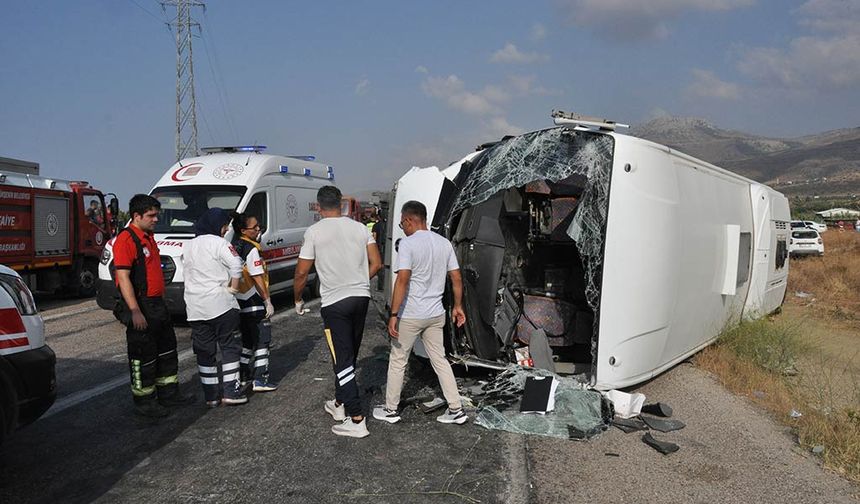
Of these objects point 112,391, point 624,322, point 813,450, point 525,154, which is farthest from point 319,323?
point 813,450

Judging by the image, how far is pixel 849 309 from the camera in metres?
13.0

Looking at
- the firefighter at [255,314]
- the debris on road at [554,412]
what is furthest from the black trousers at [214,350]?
the debris on road at [554,412]

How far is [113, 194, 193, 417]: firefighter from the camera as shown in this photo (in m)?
4.93

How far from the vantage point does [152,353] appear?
512 cm

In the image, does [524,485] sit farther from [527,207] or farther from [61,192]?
[61,192]

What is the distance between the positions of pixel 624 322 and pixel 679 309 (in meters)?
0.92

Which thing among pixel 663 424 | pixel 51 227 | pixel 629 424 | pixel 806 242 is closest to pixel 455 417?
pixel 629 424

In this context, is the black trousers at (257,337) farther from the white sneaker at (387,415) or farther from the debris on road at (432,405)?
the debris on road at (432,405)

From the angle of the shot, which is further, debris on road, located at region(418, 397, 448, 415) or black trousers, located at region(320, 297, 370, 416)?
debris on road, located at region(418, 397, 448, 415)

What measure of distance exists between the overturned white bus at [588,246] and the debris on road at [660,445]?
62 cm

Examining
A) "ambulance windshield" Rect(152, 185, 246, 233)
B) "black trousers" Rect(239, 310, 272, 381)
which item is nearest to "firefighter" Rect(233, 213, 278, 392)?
"black trousers" Rect(239, 310, 272, 381)

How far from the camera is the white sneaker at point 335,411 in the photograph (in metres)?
4.90

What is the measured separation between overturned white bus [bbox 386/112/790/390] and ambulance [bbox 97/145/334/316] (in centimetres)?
377

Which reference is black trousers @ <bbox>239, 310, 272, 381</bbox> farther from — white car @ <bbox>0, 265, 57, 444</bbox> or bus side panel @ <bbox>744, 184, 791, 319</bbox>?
bus side panel @ <bbox>744, 184, 791, 319</bbox>
